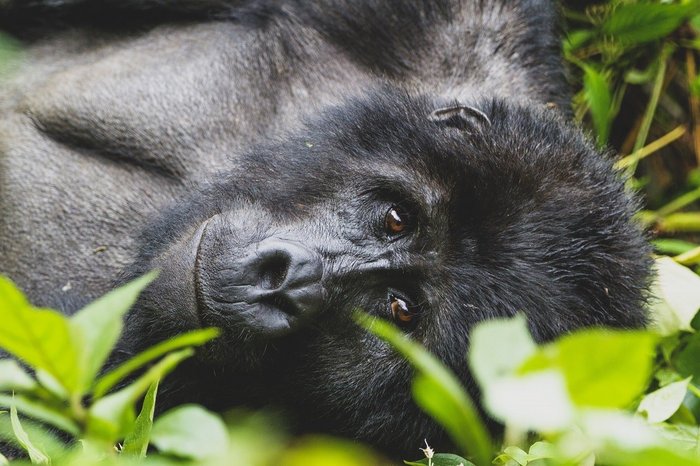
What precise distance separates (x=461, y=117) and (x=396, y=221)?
0.40m

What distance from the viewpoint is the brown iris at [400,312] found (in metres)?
2.33

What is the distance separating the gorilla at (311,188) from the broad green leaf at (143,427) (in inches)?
24.3

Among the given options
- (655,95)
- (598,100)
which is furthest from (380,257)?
(655,95)

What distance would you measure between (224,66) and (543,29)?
1231 millimetres

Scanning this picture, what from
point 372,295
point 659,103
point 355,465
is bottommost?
point 659,103

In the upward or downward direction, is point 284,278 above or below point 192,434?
below

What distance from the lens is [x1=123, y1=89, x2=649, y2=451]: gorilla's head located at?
7.15 feet

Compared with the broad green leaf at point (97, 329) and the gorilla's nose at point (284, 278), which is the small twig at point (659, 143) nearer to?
the gorilla's nose at point (284, 278)

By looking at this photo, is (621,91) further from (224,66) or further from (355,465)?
(355,465)

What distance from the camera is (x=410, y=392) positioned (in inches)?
88.4

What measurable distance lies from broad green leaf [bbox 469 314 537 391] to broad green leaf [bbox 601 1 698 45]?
10.3 ft

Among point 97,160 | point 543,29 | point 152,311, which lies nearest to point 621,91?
point 543,29

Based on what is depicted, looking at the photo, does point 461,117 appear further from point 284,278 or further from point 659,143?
point 659,143

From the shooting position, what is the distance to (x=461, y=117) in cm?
254
